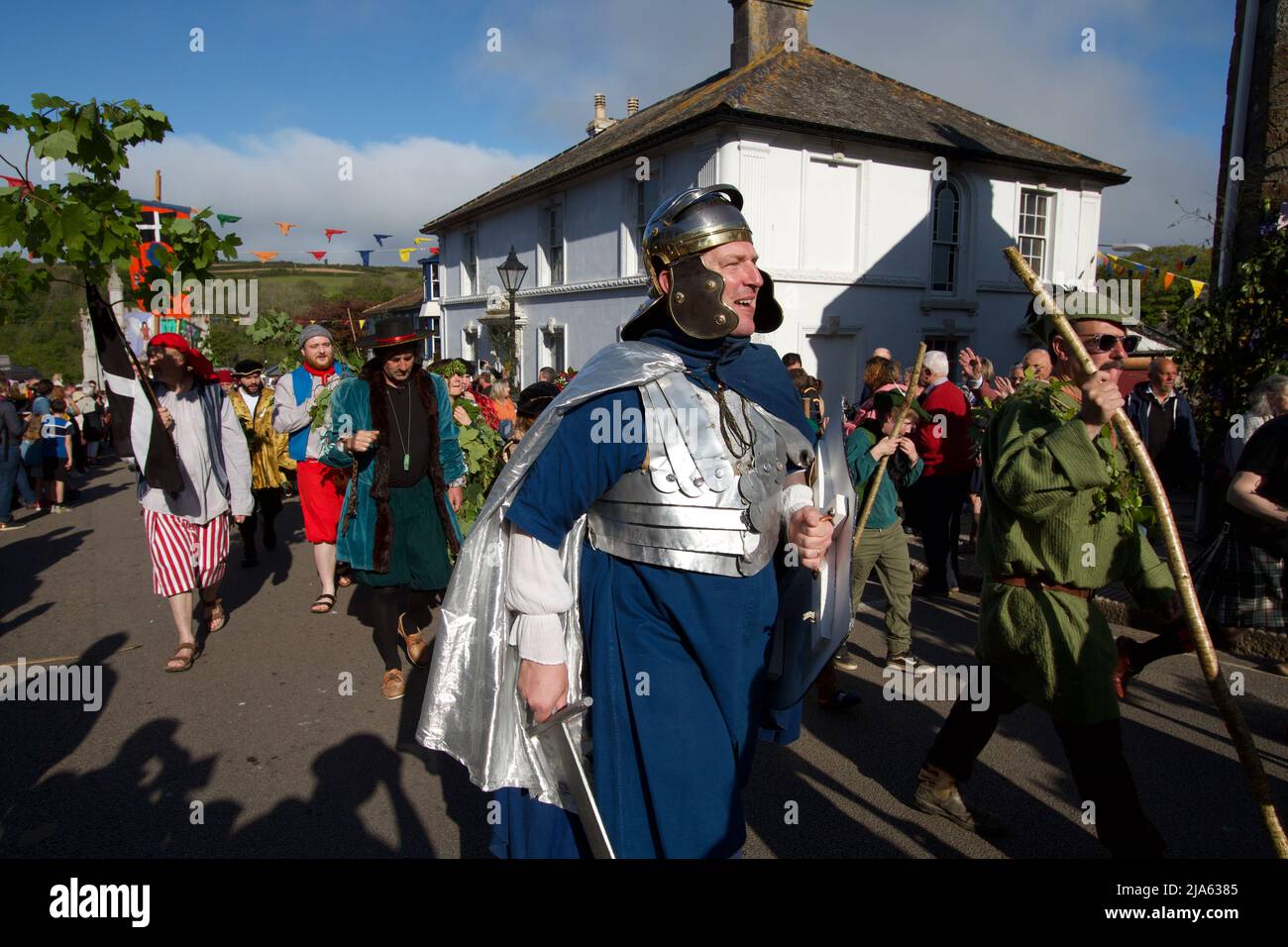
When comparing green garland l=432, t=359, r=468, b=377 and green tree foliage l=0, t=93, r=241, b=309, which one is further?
green garland l=432, t=359, r=468, b=377

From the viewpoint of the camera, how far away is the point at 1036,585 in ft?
9.46

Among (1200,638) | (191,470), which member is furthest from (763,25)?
(1200,638)

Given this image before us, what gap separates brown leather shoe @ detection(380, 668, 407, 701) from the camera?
4.85 m

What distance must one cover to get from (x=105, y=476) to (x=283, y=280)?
163 ft

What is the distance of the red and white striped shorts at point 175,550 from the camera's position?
5.35 meters

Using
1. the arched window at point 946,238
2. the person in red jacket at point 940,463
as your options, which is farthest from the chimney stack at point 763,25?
the person in red jacket at point 940,463

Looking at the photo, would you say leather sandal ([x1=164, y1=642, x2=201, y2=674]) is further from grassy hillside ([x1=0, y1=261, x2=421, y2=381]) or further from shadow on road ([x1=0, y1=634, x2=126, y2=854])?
grassy hillside ([x1=0, y1=261, x2=421, y2=381])

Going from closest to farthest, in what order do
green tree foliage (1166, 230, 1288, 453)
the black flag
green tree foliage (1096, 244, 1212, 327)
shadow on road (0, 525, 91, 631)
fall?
the black flag < green tree foliage (1166, 230, 1288, 453) < shadow on road (0, 525, 91, 631) < green tree foliage (1096, 244, 1212, 327)

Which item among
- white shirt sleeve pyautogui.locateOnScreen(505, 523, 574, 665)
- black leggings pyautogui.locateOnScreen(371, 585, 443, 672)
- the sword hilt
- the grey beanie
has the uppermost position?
the grey beanie

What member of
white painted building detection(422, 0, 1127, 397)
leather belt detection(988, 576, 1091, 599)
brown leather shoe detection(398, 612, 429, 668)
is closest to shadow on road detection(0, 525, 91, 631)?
brown leather shoe detection(398, 612, 429, 668)

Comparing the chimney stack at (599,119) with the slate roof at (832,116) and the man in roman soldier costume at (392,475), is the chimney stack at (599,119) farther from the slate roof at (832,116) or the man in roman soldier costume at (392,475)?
the man in roman soldier costume at (392,475)

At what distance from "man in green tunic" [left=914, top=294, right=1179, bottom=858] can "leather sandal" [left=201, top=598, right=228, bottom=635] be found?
533 cm

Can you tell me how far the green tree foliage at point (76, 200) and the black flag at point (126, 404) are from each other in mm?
289
